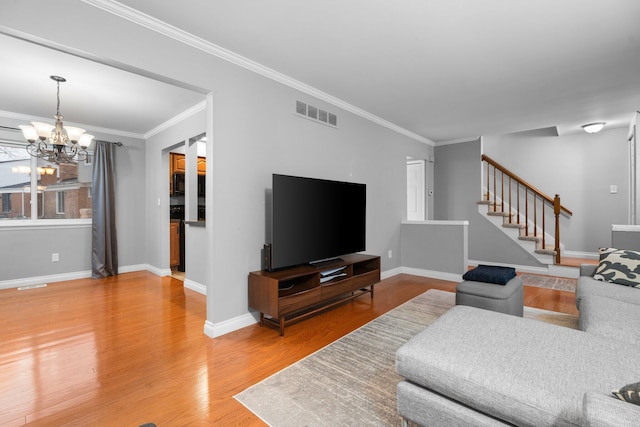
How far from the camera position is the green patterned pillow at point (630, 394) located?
87cm

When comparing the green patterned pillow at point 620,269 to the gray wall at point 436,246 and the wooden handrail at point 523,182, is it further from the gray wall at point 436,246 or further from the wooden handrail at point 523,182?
the wooden handrail at point 523,182

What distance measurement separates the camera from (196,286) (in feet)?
13.7

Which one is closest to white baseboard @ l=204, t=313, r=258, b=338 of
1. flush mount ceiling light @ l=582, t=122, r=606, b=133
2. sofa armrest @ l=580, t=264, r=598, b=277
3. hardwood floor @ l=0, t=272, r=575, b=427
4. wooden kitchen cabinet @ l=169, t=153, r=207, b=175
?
hardwood floor @ l=0, t=272, r=575, b=427

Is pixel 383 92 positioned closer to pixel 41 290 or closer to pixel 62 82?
pixel 62 82

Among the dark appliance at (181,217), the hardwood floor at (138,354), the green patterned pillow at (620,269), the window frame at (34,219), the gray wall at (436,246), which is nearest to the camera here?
the hardwood floor at (138,354)

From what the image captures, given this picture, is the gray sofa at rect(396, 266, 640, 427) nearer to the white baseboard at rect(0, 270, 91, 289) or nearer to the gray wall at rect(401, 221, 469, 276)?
the gray wall at rect(401, 221, 469, 276)

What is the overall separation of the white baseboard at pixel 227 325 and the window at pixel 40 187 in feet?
13.0

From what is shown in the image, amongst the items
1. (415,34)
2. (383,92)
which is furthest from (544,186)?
(415,34)

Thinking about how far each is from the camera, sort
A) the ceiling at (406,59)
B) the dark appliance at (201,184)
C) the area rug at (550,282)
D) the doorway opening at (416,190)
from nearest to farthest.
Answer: the ceiling at (406,59)
the area rug at (550,282)
the dark appliance at (201,184)
the doorway opening at (416,190)

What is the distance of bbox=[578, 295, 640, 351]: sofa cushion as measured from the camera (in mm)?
1675

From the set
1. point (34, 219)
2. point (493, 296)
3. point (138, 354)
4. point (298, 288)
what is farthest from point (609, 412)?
point (34, 219)

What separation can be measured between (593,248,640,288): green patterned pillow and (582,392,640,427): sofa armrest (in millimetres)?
2387

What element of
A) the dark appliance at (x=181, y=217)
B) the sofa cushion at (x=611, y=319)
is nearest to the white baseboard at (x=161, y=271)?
the dark appliance at (x=181, y=217)

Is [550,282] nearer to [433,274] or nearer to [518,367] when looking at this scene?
[433,274]
